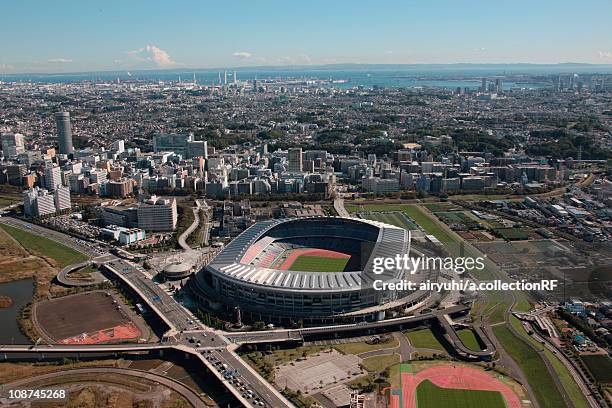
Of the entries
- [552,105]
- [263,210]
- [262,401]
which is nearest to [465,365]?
[262,401]

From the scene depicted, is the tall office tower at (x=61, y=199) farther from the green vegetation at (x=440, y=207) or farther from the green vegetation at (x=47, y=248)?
the green vegetation at (x=440, y=207)

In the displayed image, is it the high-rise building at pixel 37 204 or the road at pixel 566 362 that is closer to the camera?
the road at pixel 566 362

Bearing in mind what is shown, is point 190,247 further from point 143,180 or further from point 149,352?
point 143,180

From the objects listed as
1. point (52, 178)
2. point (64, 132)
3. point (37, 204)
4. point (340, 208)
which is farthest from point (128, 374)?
point (64, 132)

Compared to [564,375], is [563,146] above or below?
above

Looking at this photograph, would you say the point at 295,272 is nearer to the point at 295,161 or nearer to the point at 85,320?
the point at 85,320

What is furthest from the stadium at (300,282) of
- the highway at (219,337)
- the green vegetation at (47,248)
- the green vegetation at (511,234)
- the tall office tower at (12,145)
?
the tall office tower at (12,145)
